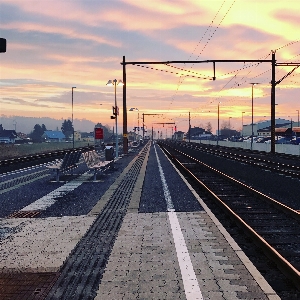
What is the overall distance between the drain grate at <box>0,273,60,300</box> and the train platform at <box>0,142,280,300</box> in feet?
0.12

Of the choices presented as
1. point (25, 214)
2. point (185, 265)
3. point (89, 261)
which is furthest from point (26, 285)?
point (25, 214)

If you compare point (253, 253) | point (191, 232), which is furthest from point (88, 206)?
point (253, 253)

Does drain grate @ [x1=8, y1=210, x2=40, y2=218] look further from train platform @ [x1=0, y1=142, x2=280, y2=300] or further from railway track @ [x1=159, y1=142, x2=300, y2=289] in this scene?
railway track @ [x1=159, y1=142, x2=300, y2=289]

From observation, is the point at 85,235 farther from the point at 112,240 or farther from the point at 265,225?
the point at 265,225

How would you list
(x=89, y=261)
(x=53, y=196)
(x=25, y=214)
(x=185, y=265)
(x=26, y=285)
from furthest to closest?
(x=53, y=196), (x=25, y=214), (x=89, y=261), (x=185, y=265), (x=26, y=285)

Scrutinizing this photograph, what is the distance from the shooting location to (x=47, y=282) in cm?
524

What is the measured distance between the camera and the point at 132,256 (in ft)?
20.6

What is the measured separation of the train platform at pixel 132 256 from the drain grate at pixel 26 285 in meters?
0.04

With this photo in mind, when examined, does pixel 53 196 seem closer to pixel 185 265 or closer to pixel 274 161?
pixel 185 265

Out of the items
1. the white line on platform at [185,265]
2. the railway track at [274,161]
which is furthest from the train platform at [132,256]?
the railway track at [274,161]

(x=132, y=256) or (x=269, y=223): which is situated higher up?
(x=132, y=256)

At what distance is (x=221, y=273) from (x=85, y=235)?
3.08 metres

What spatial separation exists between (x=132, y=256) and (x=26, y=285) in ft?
5.64

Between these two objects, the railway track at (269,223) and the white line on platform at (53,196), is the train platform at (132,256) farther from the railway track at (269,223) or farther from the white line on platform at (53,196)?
the white line on platform at (53,196)
